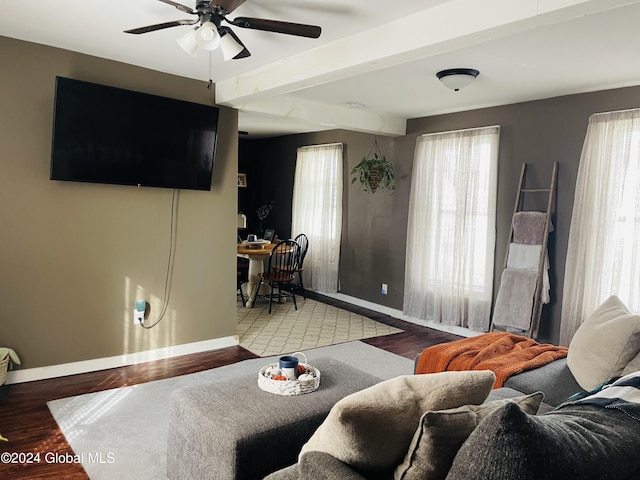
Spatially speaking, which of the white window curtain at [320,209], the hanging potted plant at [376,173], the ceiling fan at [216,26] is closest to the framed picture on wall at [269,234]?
the white window curtain at [320,209]

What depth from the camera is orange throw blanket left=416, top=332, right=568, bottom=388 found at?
2613 millimetres

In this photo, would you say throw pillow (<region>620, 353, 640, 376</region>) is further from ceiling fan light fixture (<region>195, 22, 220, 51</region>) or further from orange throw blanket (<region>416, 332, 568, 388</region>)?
ceiling fan light fixture (<region>195, 22, 220, 51</region>)

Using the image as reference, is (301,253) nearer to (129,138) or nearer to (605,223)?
(129,138)

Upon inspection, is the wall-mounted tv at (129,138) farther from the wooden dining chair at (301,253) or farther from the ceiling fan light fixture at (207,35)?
the wooden dining chair at (301,253)

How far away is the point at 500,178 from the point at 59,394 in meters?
4.35

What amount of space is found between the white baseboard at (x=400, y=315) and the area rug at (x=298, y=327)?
40cm

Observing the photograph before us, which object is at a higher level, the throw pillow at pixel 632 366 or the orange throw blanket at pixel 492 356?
the throw pillow at pixel 632 366

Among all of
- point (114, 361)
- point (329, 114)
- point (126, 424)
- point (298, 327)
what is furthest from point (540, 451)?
point (329, 114)

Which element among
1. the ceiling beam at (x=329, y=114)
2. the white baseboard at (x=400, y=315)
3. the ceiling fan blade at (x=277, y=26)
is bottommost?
the white baseboard at (x=400, y=315)

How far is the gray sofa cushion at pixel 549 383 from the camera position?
234 centimetres

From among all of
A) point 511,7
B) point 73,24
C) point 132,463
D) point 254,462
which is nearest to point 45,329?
point 132,463

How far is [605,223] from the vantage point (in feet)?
13.2

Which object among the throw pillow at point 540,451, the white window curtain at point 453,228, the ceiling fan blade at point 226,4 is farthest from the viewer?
the white window curtain at point 453,228

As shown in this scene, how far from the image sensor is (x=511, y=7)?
2.13 meters
